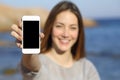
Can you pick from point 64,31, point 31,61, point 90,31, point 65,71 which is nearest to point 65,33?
point 64,31

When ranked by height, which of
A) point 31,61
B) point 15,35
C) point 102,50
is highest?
point 15,35

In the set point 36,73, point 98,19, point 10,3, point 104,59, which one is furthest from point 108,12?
point 36,73

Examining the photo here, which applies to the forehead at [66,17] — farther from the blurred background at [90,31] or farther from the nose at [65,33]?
the blurred background at [90,31]

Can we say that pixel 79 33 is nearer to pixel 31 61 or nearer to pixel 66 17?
pixel 66 17

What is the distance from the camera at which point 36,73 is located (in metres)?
1.16

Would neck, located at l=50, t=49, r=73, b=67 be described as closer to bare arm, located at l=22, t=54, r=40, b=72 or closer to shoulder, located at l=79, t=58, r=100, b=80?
shoulder, located at l=79, t=58, r=100, b=80

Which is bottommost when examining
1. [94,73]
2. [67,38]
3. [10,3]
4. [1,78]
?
[1,78]

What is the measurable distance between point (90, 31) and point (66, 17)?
1.78 ft

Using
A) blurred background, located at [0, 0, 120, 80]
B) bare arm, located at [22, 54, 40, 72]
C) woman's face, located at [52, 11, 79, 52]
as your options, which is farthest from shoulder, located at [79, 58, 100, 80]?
blurred background, located at [0, 0, 120, 80]

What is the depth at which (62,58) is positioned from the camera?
1.34 metres

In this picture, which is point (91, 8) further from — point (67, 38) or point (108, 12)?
point (67, 38)

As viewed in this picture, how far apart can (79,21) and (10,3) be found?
58cm

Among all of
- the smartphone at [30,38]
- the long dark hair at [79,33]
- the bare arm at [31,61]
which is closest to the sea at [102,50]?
the long dark hair at [79,33]

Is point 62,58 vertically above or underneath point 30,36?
underneath
